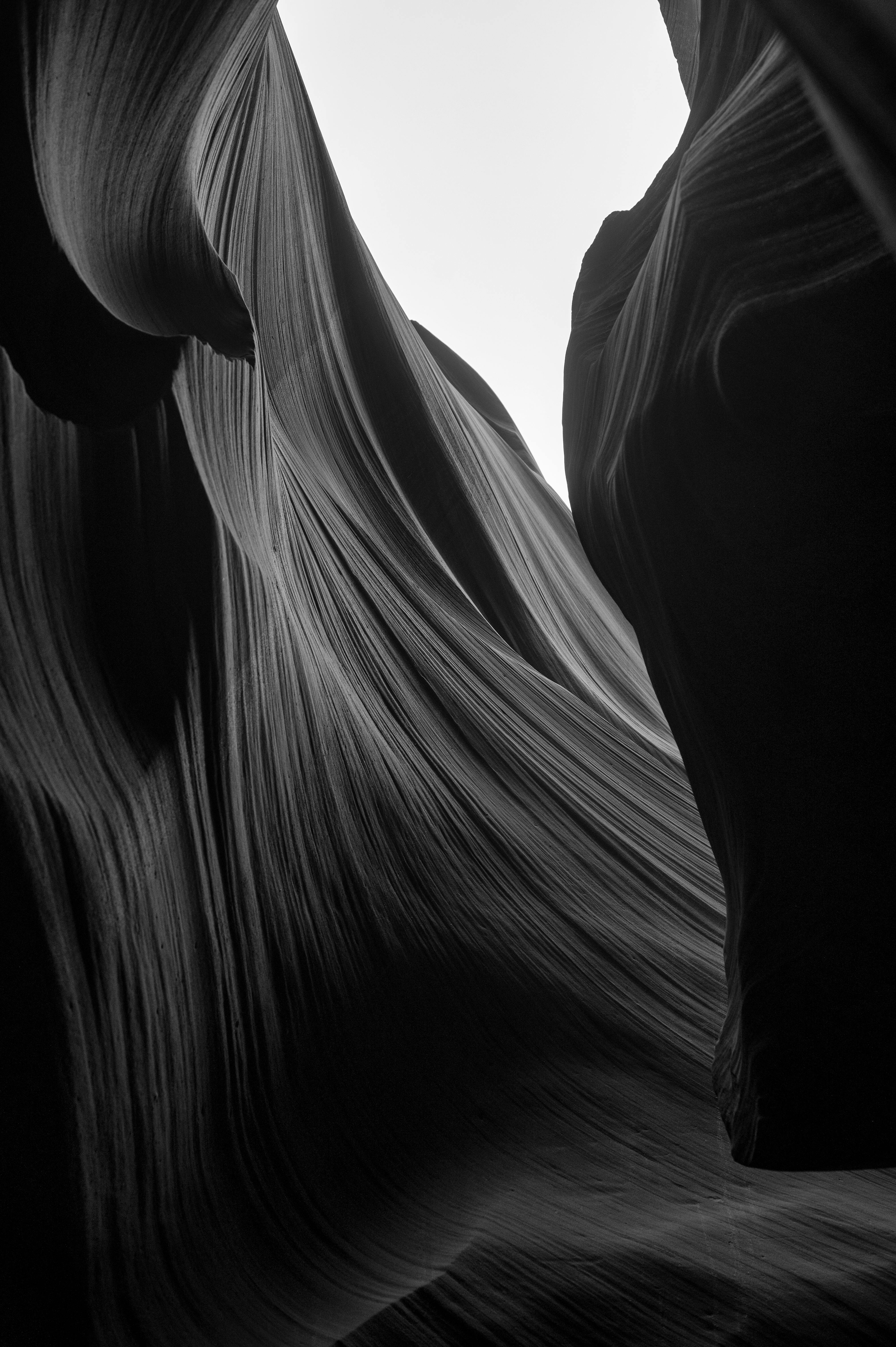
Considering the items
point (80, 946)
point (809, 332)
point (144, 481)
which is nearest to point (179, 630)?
point (144, 481)

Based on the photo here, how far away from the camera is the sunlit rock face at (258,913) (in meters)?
0.78

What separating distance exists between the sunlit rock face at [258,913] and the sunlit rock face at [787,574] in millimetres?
40

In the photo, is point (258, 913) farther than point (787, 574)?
Yes

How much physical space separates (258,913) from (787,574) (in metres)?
0.68

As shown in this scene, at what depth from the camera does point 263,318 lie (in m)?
1.79

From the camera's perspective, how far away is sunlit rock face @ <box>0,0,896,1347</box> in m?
0.78

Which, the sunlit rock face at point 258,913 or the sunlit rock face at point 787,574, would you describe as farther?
the sunlit rock face at point 258,913

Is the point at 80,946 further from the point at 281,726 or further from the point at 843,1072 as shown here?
the point at 843,1072

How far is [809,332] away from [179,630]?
0.71m

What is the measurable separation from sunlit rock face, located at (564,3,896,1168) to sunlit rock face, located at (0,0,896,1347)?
0.04 meters

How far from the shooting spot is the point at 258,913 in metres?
1.10

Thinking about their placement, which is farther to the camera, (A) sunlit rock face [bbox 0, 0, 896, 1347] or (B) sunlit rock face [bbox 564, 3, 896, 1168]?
(A) sunlit rock face [bbox 0, 0, 896, 1347]

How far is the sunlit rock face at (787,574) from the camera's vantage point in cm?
68

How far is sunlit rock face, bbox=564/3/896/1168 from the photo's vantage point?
68 cm
